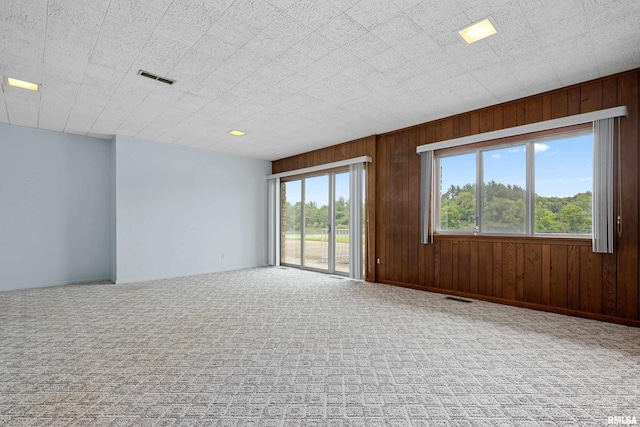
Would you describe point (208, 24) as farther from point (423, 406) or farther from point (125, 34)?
point (423, 406)

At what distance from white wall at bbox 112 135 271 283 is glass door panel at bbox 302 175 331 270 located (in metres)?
1.25

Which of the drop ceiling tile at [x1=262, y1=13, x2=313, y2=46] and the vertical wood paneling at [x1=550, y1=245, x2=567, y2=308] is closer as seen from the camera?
the drop ceiling tile at [x1=262, y1=13, x2=313, y2=46]

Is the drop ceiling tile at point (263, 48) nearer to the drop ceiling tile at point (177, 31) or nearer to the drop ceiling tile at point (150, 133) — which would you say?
the drop ceiling tile at point (177, 31)

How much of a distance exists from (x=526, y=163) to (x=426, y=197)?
4.51 feet

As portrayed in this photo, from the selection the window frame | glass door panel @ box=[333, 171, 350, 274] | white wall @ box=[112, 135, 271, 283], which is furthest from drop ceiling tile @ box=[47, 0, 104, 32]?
glass door panel @ box=[333, 171, 350, 274]

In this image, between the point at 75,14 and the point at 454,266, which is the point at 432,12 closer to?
the point at 75,14

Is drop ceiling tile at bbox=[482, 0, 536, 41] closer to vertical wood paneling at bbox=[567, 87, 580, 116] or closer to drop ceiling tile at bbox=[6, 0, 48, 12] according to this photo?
vertical wood paneling at bbox=[567, 87, 580, 116]

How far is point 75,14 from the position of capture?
2307mm

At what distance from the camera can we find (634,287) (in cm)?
325

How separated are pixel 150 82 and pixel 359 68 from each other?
7.56ft

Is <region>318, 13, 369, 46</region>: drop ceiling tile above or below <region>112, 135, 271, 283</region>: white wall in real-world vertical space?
above

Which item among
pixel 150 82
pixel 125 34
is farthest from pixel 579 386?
pixel 150 82

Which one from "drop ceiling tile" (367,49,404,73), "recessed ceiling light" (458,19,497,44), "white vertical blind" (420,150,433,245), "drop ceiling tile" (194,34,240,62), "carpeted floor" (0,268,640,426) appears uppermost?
"recessed ceiling light" (458,19,497,44)

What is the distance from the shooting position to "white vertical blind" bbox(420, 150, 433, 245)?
15.9ft
